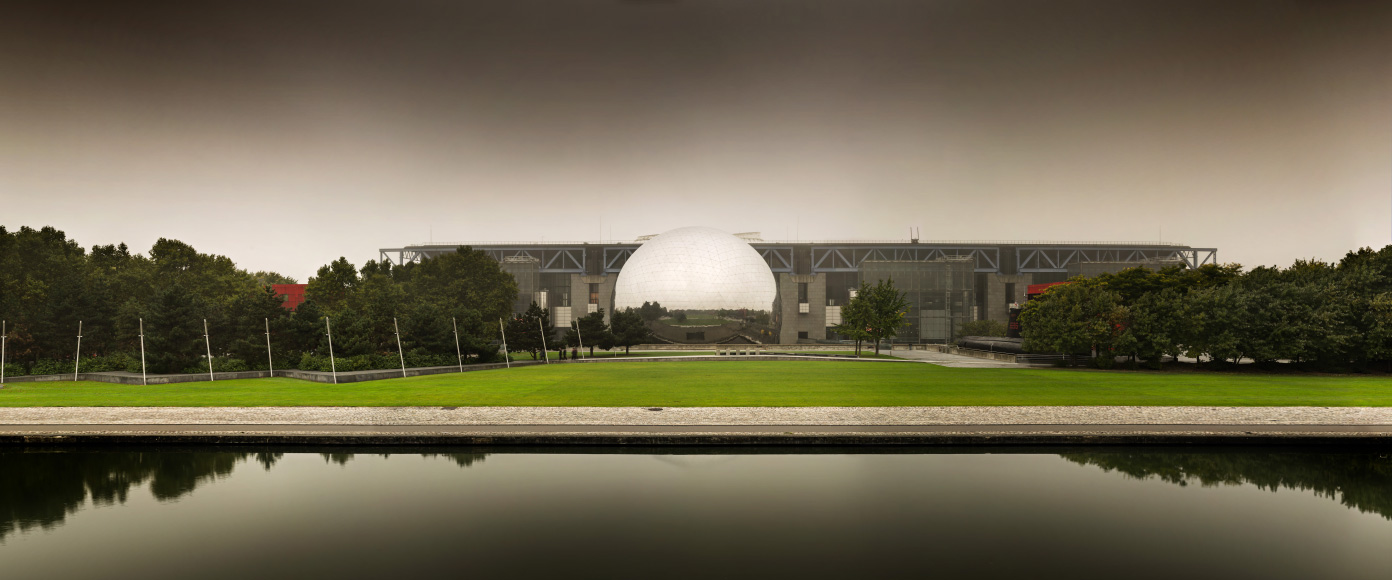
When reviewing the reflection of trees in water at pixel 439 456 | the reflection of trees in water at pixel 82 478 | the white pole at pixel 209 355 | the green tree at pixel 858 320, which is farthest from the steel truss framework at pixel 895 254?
the reflection of trees in water at pixel 82 478

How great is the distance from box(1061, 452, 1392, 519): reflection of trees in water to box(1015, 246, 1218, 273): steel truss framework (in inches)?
3237

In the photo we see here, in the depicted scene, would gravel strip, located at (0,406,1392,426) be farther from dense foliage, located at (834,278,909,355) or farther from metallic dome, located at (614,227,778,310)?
metallic dome, located at (614,227,778,310)

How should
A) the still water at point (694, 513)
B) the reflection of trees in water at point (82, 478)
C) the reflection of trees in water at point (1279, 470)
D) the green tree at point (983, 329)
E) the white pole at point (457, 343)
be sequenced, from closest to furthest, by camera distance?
1. the still water at point (694, 513)
2. the reflection of trees in water at point (82, 478)
3. the reflection of trees in water at point (1279, 470)
4. the white pole at point (457, 343)
5. the green tree at point (983, 329)

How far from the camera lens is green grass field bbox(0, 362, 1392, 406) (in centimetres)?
2017

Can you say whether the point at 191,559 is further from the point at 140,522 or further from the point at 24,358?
the point at 24,358

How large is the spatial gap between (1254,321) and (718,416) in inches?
1157

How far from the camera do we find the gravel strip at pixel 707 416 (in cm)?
1622

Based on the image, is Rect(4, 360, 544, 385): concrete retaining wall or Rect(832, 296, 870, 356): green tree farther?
Rect(832, 296, 870, 356): green tree

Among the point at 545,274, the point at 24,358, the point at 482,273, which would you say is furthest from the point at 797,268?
the point at 24,358

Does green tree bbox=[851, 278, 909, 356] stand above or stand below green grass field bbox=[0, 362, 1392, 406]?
above

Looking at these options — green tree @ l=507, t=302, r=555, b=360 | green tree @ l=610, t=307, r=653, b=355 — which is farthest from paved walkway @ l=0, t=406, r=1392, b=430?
green tree @ l=610, t=307, r=653, b=355

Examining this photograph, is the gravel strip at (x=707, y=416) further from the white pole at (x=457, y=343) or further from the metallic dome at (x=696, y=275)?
the metallic dome at (x=696, y=275)

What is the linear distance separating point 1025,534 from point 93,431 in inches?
755

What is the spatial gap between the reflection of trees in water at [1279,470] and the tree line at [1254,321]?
65.6ft
